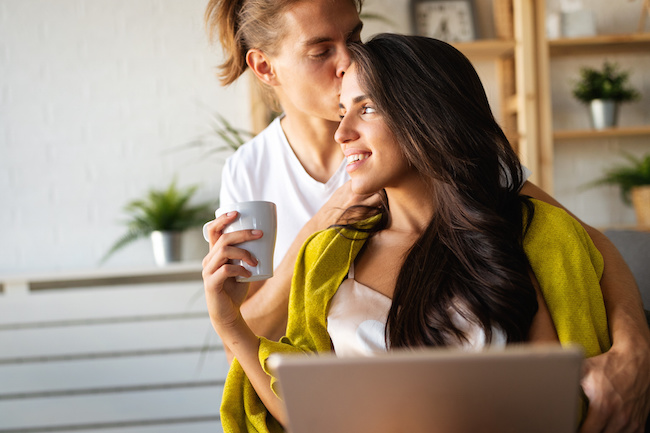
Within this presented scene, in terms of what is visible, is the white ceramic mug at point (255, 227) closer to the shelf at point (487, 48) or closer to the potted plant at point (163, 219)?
the potted plant at point (163, 219)

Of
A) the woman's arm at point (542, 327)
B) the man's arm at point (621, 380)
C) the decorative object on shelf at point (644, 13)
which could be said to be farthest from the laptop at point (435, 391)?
the decorative object on shelf at point (644, 13)

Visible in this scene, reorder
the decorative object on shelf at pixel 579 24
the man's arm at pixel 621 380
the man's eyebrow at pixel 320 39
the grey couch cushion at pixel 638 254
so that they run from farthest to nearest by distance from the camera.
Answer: the decorative object on shelf at pixel 579 24 → the man's eyebrow at pixel 320 39 → the grey couch cushion at pixel 638 254 → the man's arm at pixel 621 380

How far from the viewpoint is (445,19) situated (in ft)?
11.6

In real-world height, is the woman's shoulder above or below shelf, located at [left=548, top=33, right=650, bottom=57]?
below

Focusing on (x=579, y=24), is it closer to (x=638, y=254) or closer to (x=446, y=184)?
(x=638, y=254)

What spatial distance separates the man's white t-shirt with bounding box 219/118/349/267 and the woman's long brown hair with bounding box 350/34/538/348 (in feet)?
1.63

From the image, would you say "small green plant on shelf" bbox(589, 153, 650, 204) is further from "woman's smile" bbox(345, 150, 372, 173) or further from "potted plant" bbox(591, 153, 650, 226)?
"woman's smile" bbox(345, 150, 372, 173)

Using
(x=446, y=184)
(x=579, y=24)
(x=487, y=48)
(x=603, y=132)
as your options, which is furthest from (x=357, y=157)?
(x=579, y=24)

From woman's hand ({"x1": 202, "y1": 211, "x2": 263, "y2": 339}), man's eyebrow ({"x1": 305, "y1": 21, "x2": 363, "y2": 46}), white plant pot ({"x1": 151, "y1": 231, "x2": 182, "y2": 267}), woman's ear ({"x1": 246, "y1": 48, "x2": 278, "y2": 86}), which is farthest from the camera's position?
white plant pot ({"x1": 151, "y1": 231, "x2": 182, "y2": 267})

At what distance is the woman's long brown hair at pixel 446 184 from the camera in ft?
4.03

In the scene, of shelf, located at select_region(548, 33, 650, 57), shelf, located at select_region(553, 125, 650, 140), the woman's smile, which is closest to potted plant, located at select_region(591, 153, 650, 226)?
shelf, located at select_region(553, 125, 650, 140)

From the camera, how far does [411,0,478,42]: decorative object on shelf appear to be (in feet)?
11.6

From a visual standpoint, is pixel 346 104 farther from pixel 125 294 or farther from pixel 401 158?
pixel 125 294

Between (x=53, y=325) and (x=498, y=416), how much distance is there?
2.75 meters
